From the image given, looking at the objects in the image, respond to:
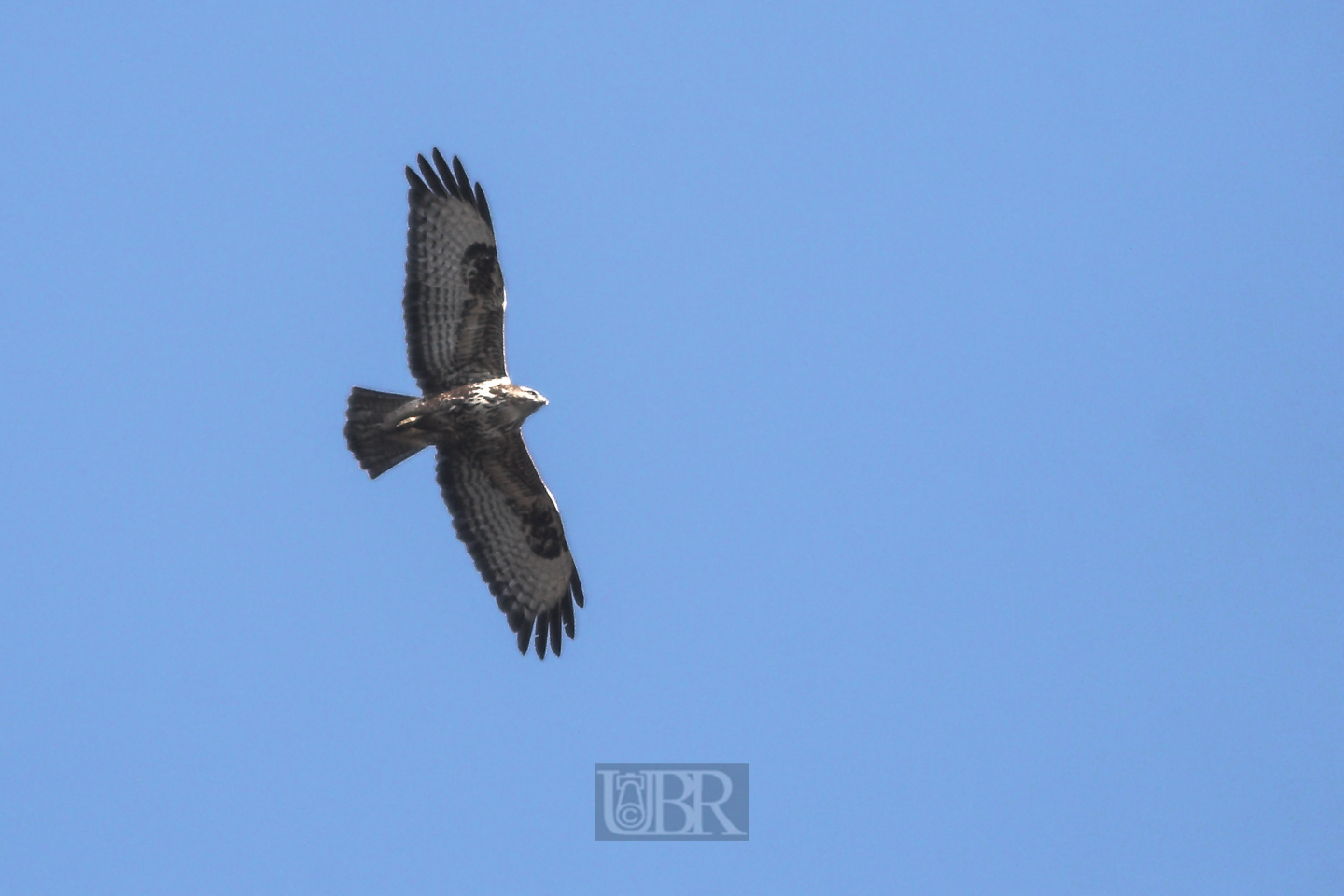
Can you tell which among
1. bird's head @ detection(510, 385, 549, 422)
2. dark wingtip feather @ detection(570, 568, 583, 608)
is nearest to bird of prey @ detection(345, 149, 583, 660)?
bird's head @ detection(510, 385, 549, 422)

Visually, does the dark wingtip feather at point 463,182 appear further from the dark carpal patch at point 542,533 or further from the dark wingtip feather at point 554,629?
the dark wingtip feather at point 554,629

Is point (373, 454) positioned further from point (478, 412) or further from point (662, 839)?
point (662, 839)

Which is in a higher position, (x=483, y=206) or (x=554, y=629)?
(x=483, y=206)

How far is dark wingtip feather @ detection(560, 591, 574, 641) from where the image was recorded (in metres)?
14.8

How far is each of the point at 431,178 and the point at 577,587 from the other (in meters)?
3.66

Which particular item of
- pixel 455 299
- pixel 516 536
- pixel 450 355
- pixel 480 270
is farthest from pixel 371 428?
pixel 516 536

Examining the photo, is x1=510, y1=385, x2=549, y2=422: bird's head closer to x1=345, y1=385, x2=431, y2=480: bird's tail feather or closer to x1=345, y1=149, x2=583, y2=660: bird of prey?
x1=345, y1=149, x2=583, y2=660: bird of prey

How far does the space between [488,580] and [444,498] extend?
827 millimetres

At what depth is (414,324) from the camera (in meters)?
13.7

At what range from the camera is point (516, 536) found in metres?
14.6

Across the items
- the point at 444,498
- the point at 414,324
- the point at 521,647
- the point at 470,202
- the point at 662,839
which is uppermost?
the point at 470,202

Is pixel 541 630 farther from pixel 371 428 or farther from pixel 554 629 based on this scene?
pixel 371 428

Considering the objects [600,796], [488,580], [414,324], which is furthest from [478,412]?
[600,796]

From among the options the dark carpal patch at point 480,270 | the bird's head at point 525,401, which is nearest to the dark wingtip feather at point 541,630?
the bird's head at point 525,401
